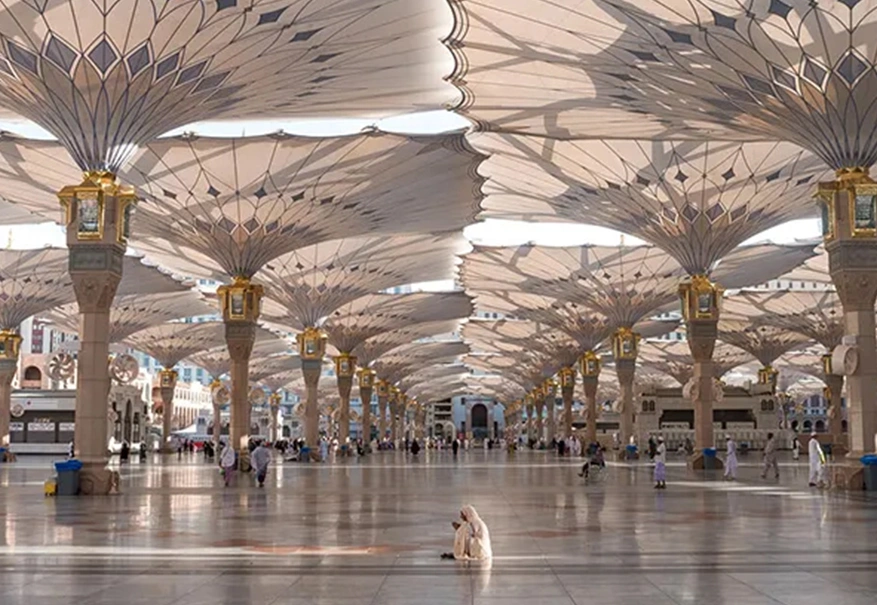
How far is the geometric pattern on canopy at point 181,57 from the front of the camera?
1956cm

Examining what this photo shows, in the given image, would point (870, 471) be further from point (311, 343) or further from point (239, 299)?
point (311, 343)

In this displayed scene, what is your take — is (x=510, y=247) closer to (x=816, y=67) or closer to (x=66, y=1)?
(x=816, y=67)

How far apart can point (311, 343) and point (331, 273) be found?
11.0 ft

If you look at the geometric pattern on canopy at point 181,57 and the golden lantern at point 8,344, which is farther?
the golden lantern at point 8,344

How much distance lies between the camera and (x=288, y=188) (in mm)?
31859

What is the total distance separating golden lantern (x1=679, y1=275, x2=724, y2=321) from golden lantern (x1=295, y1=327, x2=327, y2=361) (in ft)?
62.2

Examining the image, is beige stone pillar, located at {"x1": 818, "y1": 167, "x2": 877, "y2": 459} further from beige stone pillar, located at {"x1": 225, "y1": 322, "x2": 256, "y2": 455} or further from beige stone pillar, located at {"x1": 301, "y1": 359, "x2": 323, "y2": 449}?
beige stone pillar, located at {"x1": 301, "y1": 359, "x2": 323, "y2": 449}

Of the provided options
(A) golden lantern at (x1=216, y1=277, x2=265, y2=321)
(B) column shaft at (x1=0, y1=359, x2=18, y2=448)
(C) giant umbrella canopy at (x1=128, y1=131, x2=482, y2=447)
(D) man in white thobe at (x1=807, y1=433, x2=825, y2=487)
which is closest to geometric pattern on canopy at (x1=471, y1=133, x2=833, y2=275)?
(C) giant umbrella canopy at (x1=128, y1=131, x2=482, y2=447)

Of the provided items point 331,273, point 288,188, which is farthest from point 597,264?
point 288,188

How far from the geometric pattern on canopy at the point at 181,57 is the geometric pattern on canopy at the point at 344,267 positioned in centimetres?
2052

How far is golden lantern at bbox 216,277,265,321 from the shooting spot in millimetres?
34406

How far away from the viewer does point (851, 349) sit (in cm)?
2200

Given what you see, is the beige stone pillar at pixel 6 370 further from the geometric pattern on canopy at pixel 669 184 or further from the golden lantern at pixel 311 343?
the geometric pattern on canopy at pixel 669 184

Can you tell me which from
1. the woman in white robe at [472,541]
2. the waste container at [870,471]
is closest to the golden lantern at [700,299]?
the waste container at [870,471]
